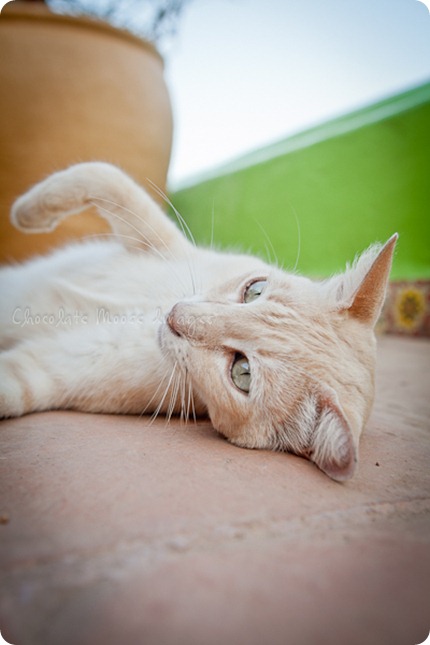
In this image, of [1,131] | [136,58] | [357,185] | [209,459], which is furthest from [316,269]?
[209,459]

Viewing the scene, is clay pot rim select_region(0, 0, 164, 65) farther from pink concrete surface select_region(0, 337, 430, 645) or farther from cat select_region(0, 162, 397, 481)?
pink concrete surface select_region(0, 337, 430, 645)

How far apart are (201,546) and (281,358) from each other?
466mm

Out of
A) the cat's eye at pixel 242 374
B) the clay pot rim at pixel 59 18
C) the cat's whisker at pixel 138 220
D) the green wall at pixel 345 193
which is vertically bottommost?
the cat's eye at pixel 242 374

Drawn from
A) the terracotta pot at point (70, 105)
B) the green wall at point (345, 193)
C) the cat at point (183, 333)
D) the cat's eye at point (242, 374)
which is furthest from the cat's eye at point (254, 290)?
the green wall at point (345, 193)

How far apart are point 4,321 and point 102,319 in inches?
12.6

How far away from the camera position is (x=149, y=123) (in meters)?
2.37

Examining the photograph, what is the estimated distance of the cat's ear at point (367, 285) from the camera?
3.01 feet

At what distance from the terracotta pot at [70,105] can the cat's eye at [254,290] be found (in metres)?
0.97

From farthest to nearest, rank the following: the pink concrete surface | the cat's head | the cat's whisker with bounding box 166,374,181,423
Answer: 1. the cat's whisker with bounding box 166,374,181,423
2. the cat's head
3. the pink concrete surface

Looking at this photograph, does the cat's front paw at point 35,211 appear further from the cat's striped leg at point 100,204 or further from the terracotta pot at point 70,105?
the terracotta pot at point 70,105

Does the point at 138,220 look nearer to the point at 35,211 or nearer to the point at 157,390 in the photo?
the point at 35,211

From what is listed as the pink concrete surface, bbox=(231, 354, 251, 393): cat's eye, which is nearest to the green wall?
bbox=(231, 354, 251, 393): cat's eye

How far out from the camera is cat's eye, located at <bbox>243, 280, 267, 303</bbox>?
103cm

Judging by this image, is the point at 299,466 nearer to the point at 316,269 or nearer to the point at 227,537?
the point at 227,537
